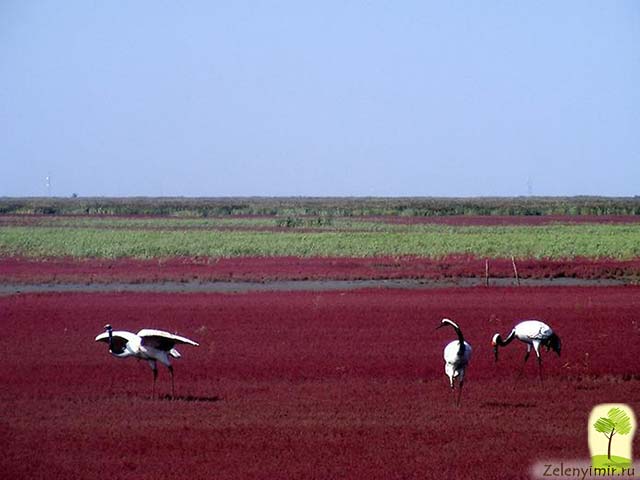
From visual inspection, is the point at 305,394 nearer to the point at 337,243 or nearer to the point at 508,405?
the point at 508,405

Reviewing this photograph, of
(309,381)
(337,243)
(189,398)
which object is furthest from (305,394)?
(337,243)

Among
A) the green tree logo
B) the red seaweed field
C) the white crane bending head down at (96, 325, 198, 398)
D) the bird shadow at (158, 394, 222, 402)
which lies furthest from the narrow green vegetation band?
the green tree logo

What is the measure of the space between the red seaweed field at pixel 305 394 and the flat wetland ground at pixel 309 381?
37 millimetres

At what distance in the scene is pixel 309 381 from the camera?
15555 millimetres

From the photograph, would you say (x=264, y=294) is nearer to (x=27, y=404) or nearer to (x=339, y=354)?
(x=339, y=354)

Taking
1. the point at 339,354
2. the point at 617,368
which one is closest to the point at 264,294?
the point at 339,354

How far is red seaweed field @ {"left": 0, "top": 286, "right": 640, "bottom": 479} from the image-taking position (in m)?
10.7

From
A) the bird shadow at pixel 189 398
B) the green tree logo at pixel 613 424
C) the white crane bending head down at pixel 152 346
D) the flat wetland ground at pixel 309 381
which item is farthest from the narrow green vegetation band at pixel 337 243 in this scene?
the green tree logo at pixel 613 424

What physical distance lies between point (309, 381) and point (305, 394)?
4.08ft

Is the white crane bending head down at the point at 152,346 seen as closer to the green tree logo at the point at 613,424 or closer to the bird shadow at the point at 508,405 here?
the bird shadow at the point at 508,405

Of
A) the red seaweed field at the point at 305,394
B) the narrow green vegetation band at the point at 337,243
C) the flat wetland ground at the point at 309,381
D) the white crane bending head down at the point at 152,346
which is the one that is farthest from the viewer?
the narrow green vegetation band at the point at 337,243

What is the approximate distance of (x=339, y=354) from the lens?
1834cm

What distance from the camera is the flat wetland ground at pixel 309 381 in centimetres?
1077

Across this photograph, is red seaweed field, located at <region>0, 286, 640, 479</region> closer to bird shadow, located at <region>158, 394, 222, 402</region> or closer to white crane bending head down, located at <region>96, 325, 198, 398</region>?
bird shadow, located at <region>158, 394, 222, 402</region>
